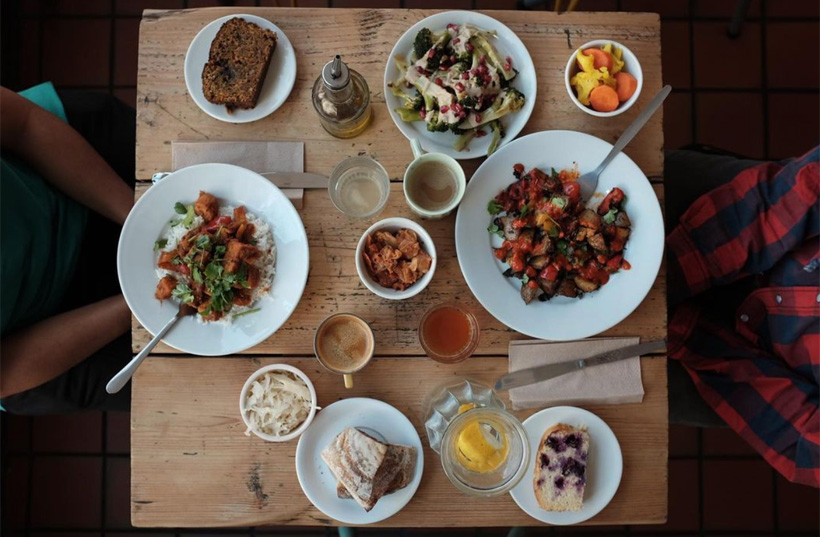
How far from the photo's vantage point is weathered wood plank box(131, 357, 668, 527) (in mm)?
1390

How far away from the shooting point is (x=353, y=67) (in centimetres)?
147

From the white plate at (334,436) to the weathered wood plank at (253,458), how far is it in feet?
0.11

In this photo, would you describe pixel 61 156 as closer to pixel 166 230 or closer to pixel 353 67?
→ pixel 166 230

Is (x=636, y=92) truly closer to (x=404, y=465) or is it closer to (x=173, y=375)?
(x=404, y=465)

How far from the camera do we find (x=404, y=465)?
1334 mm

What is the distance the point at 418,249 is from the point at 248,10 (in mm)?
692

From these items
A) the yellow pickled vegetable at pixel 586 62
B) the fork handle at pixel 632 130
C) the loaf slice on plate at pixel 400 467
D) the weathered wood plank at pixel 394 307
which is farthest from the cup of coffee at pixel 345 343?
the yellow pickled vegetable at pixel 586 62

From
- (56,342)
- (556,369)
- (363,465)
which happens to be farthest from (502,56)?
(56,342)

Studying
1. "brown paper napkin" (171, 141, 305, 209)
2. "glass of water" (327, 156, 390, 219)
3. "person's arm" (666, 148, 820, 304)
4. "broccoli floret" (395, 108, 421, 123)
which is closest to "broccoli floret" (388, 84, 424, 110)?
"broccoli floret" (395, 108, 421, 123)

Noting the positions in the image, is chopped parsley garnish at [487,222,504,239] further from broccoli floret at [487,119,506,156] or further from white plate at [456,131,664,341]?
broccoli floret at [487,119,506,156]

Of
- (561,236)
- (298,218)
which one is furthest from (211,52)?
(561,236)

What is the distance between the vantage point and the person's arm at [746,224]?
1.47 m

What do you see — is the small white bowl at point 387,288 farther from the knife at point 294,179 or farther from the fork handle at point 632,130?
the fork handle at point 632,130

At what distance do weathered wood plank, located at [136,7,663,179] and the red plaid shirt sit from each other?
0.84ft
